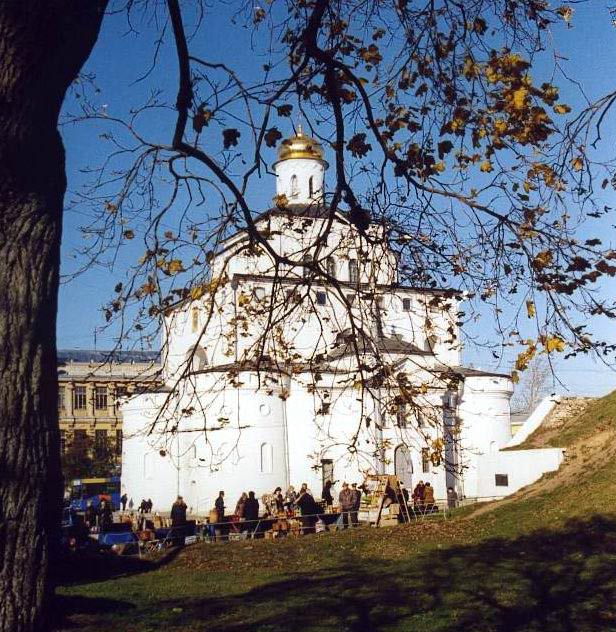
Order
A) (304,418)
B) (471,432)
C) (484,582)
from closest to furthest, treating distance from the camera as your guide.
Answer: (484,582) < (304,418) < (471,432)

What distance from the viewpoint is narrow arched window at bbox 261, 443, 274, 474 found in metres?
34.8

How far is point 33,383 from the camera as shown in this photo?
3459 mm

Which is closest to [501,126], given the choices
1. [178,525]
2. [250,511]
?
[178,525]

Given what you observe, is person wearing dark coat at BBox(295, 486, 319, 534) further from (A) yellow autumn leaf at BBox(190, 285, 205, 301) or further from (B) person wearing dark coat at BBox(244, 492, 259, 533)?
(A) yellow autumn leaf at BBox(190, 285, 205, 301)

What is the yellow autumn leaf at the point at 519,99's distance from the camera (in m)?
5.99

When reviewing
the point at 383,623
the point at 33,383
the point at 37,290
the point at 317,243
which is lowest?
the point at 383,623

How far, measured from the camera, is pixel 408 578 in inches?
448

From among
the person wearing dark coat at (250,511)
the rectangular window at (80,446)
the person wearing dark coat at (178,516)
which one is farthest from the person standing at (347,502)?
the rectangular window at (80,446)

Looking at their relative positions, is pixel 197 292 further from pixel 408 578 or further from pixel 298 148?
pixel 298 148

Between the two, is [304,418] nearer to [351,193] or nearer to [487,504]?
[487,504]

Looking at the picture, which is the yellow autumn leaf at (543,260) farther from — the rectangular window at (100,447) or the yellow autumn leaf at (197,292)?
the rectangular window at (100,447)

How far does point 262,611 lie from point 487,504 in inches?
434

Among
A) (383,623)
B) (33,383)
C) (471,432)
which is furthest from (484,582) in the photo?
(471,432)

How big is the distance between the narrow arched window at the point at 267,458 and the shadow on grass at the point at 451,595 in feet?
70.5
